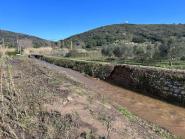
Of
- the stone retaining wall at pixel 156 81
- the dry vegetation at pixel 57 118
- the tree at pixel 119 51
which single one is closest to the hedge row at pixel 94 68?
the stone retaining wall at pixel 156 81

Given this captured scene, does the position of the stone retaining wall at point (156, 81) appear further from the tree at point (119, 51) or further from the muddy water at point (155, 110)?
the tree at point (119, 51)

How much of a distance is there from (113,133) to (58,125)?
1415 mm

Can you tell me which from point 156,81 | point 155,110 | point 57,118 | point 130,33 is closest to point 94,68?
point 156,81

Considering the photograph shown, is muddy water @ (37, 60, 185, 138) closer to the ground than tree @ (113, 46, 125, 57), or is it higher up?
closer to the ground

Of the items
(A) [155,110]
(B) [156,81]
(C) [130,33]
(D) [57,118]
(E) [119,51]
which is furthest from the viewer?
(C) [130,33]

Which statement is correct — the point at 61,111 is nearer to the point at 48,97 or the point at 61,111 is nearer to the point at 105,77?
the point at 48,97

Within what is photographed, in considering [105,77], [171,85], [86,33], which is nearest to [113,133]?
[171,85]

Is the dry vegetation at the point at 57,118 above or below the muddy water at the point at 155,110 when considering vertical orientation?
above

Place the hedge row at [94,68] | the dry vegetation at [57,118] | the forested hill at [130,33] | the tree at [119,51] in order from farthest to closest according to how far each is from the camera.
A: the forested hill at [130,33] → the tree at [119,51] → the hedge row at [94,68] → the dry vegetation at [57,118]

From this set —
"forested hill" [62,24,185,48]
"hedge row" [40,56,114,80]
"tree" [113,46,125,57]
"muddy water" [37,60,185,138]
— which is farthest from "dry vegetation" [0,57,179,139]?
"forested hill" [62,24,185,48]

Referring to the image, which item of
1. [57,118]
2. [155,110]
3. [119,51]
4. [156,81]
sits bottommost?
[155,110]

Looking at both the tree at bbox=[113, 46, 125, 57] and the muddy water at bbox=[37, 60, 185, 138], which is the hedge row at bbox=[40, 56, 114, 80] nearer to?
the muddy water at bbox=[37, 60, 185, 138]

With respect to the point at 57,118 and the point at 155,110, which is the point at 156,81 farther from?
the point at 57,118

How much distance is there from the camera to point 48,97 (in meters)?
10.8
